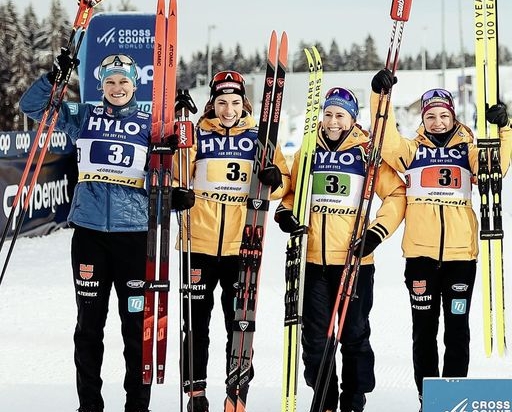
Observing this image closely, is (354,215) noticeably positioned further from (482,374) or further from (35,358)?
(35,358)

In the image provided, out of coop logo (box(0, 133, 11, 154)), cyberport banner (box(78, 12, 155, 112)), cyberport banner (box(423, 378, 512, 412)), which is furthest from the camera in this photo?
cyberport banner (box(78, 12, 155, 112))

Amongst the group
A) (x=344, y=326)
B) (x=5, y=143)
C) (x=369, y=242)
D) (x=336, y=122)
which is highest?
(x=5, y=143)

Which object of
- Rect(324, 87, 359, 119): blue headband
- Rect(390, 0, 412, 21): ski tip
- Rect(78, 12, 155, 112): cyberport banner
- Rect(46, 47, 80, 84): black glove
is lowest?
Rect(324, 87, 359, 119): blue headband

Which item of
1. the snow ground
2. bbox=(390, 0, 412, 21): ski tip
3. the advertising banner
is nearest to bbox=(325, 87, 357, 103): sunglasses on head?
bbox=(390, 0, 412, 21): ski tip

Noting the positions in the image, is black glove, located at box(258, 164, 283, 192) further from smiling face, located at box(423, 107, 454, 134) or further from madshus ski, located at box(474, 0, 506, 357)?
madshus ski, located at box(474, 0, 506, 357)

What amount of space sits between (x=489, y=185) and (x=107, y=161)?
1.73m

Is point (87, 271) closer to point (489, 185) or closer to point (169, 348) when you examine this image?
point (489, 185)

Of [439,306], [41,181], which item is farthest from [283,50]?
[41,181]

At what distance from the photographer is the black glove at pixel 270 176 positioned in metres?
3.54

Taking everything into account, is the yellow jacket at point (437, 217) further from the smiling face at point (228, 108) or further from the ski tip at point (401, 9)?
the smiling face at point (228, 108)

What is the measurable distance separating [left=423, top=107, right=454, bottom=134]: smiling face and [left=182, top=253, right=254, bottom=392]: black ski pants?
43.1 inches

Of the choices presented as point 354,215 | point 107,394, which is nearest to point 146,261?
point 354,215

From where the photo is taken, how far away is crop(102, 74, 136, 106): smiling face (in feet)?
12.0

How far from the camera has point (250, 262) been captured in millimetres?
3645
